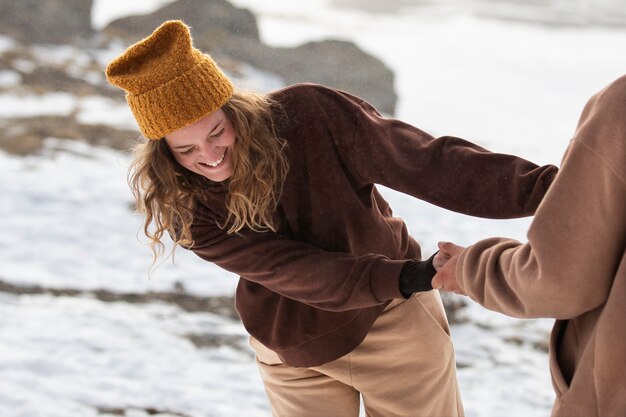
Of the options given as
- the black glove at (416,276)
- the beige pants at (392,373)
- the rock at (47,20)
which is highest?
the black glove at (416,276)

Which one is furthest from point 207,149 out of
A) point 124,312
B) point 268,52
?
point 268,52

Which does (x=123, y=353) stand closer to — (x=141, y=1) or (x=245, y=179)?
(x=245, y=179)

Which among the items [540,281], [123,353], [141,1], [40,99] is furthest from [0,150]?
[141,1]

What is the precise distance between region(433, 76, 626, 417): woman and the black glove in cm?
39

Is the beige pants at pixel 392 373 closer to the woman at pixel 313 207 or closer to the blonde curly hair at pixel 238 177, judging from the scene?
the woman at pixel 313 207

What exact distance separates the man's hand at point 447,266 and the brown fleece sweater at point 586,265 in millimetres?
257

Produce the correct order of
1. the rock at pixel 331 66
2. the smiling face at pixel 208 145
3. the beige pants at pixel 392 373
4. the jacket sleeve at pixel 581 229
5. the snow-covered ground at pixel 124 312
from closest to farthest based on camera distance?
the jacket sleeve at pixel 581 229 → the smiling face at pixel 208 145 → the beige pants at pixel 392 373 → the snow-covered ground at pixel 124 312 → the rock at pixel 331 66

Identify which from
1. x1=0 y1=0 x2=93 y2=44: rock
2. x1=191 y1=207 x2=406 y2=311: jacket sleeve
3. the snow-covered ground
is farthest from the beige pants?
x1=0 y1=0 x2=93 y2=44: rock

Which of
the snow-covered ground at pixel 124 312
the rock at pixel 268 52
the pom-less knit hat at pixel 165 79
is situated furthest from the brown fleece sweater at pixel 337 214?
the rock at pixel 268 52

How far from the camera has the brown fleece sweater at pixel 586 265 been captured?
1.16 meters

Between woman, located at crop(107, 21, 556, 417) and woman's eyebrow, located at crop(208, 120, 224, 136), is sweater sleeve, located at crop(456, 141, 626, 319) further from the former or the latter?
woman's eyebrow, located at crop(208, 120, 224, 136)

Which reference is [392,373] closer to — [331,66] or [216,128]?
[216,128]

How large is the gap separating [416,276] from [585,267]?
643 mm

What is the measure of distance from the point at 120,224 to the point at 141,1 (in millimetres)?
12103
